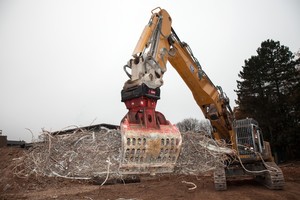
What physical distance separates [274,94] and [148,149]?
100 ft

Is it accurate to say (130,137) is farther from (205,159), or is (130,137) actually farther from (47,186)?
(47,186)

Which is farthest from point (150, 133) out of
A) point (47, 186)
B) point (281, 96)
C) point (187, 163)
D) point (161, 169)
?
point (281, 96)

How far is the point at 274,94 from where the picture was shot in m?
30.0

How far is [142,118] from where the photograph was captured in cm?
412

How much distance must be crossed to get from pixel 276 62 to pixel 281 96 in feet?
16.0

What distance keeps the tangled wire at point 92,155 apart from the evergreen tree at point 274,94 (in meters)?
25.8

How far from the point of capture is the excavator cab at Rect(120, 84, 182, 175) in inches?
145

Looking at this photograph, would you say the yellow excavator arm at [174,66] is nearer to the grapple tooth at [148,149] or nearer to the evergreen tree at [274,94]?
the grapple tooth at [148,149]

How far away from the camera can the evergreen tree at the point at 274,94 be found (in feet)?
89.8

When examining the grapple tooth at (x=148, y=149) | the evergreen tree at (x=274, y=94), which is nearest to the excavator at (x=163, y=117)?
the grapple tooth at (x=148, y=149)

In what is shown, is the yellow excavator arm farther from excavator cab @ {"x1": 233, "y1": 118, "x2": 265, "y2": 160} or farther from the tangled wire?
the tangled wire

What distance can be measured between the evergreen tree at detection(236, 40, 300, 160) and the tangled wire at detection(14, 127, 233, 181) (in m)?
25.8

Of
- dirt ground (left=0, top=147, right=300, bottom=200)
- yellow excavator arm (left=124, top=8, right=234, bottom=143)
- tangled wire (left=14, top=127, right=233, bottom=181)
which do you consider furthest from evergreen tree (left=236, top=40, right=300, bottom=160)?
tangled wire (left=14, top=127, right=233, bottom=181)

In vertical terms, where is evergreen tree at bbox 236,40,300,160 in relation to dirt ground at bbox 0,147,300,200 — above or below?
above
